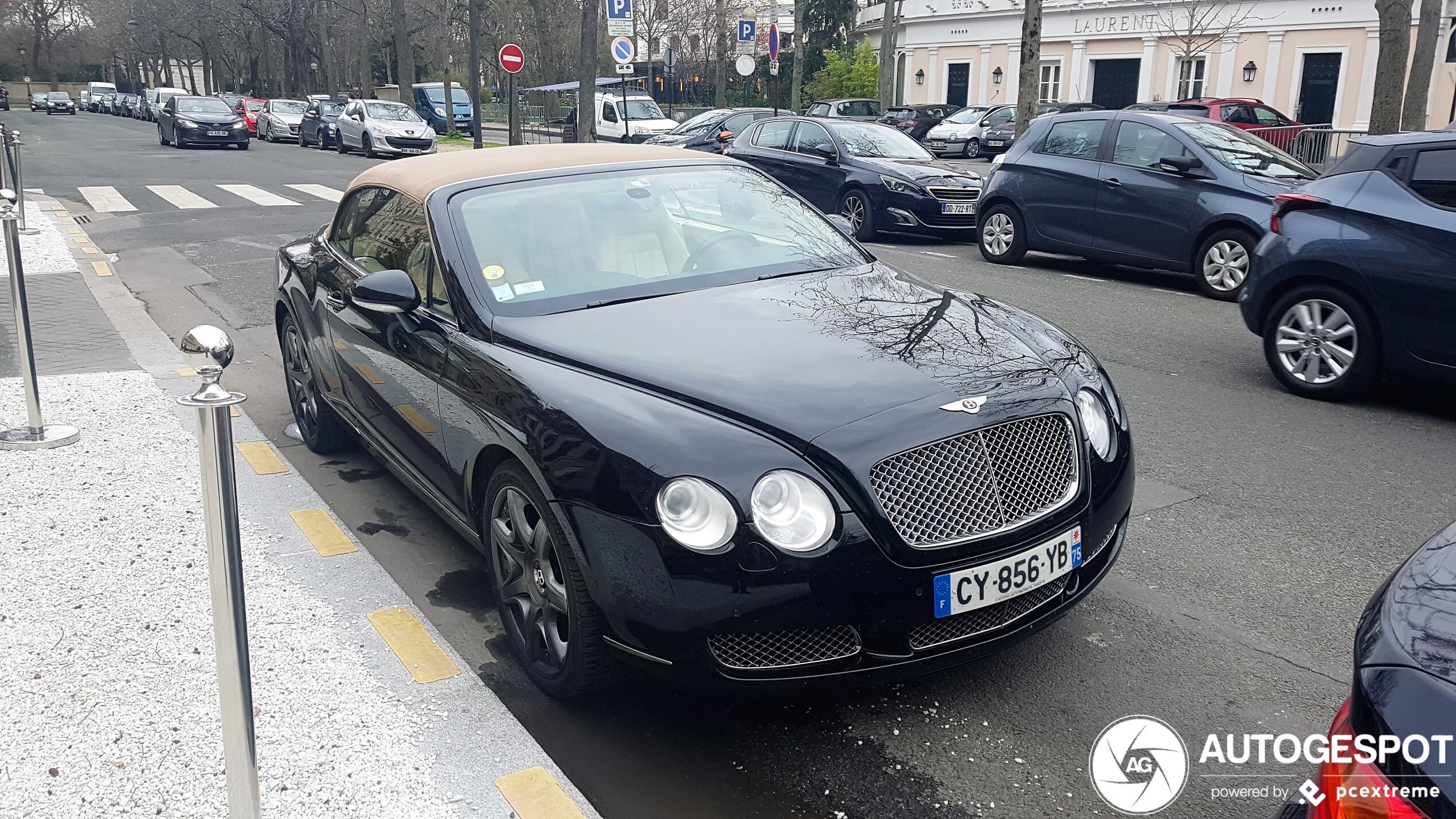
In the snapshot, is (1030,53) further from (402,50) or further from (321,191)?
(402,50)

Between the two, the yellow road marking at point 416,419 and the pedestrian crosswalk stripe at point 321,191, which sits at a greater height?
→ the yellow road marking at point 416,419

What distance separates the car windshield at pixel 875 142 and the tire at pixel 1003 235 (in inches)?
90.9

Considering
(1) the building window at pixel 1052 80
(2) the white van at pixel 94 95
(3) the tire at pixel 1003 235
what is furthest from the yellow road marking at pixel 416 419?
Answer: (2) the white van at pixel 94 95

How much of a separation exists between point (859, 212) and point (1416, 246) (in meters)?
8.25

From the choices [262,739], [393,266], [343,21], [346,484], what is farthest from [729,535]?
[343,21]

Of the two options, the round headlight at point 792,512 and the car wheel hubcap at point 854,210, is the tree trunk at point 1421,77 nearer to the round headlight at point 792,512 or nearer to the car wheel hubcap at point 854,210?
the car wheel hubcap at point 854,210

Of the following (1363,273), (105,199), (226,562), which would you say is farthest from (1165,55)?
(226,562)

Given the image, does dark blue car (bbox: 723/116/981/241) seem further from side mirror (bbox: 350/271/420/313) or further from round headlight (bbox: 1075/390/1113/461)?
round headlight (bbox: 1075/390/1113/461)

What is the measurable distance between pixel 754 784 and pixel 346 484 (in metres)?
3.09

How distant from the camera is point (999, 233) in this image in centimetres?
1226

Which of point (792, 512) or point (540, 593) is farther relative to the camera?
point (540, 593)

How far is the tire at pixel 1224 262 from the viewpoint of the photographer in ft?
32.3

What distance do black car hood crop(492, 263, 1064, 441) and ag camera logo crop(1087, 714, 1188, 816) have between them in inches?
38.1

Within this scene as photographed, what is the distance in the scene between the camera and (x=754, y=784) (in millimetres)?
3074
